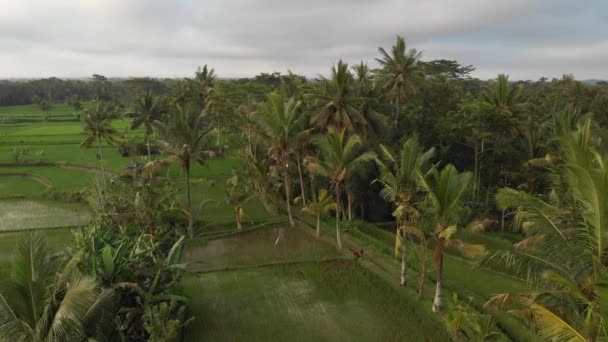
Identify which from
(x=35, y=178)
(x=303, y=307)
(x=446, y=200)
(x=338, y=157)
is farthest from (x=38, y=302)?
(x=35, y=178)

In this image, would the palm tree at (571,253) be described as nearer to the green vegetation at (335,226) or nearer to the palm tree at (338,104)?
the green vegetation at (335,226)

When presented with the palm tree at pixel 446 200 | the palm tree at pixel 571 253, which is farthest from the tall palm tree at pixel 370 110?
the palm tree at pixel 571 253

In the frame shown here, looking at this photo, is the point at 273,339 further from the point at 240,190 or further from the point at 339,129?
the point at 339,129

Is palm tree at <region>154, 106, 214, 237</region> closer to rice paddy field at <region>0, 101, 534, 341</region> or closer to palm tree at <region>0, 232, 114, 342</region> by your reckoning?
rice paddy field at <region>0, 101, 534, 341</region>

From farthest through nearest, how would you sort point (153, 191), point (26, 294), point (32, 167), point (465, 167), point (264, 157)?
point (32, 167)
point (465, 167)
point (264, 157)
point (153, 191)
point (26, 294)

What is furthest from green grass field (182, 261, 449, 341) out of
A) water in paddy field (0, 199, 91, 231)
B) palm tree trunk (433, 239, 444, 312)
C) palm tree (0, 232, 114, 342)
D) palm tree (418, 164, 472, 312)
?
water in paddy field (0, 199, 91, 231)

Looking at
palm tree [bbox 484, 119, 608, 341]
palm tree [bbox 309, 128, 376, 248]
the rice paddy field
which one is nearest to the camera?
palm tree [bbox 484, 119, 608, 341]

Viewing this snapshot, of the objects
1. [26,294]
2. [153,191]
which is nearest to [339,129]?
[153,191]
